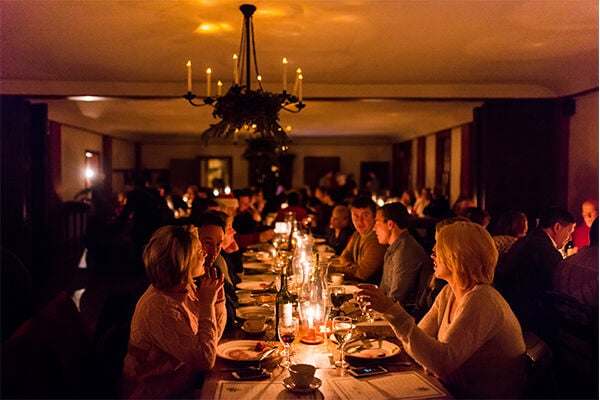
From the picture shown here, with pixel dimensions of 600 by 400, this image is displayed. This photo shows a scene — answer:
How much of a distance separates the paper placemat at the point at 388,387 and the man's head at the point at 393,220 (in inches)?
64.2

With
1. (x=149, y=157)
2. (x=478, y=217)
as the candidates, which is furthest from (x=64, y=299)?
(x=149, y=157)

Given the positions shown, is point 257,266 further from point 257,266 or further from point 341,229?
point 341,229

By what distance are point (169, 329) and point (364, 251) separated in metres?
2.51

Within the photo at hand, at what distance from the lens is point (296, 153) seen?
1883cm

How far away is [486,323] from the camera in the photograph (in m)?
1.93

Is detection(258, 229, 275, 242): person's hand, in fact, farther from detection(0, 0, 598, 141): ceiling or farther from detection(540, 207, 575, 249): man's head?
detection(540, 207, 575, 249): man's head

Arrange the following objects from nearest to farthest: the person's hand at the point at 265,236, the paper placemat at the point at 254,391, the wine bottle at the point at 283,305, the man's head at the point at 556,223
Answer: the paper placemat at the point at 254,391 < the wine bottle at the point at 283,305 < the man's head at the point at 556,223 < the person's hand at the point at 265,236

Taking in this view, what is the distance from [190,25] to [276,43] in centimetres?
91

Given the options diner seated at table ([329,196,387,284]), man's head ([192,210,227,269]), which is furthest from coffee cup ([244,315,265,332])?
diner seated at table ([329,196,387,284])

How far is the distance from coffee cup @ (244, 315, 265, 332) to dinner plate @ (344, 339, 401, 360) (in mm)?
481

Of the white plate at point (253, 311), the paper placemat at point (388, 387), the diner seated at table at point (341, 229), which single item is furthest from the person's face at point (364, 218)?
the paper placemat at point (388, 387)

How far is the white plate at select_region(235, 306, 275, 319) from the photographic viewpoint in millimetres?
2738

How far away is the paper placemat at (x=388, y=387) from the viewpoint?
179 cm

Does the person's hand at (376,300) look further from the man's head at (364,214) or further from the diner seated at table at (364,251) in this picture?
the man's head at (364,214)
